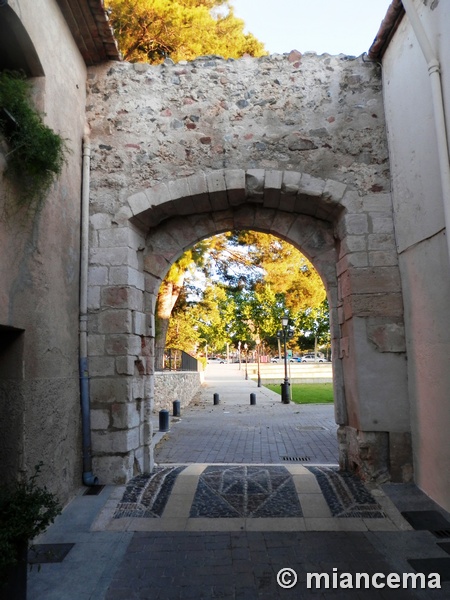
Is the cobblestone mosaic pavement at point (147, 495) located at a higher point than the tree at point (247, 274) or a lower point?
lower

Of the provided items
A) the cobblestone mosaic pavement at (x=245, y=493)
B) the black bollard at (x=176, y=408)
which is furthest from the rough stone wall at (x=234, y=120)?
the black bollard at (x=176, y=408)

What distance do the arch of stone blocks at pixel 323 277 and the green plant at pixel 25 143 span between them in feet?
4.69

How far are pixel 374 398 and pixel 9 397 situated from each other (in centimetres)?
346

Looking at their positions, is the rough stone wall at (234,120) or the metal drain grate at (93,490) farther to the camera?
the rough stone wall at (234,120)

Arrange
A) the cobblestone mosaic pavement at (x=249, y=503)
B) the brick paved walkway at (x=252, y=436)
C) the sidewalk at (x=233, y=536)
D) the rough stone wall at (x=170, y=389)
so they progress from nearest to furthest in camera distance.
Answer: the sidewalk at (x=233, y=536)
the cobblestone mosaic pavement at (x=249, y=503)
the brick paved walkway at (x=252, y=436)
the rough stone wall at (x=170, y=389)

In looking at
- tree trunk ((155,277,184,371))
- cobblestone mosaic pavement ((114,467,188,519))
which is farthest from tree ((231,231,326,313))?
cobblestone mosaic pavement ((114,467,188,519))

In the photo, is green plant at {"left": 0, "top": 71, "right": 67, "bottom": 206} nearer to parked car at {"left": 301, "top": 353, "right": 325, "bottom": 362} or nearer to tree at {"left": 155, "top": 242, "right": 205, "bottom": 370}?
tree at {"left": 155, "top": 242, "right": 205, "bottom": 370}

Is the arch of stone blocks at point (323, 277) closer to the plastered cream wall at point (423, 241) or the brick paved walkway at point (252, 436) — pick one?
the plastered cream wall at point (423, 241)

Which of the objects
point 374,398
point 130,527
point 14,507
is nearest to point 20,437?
point 14,507

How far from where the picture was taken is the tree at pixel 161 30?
8852mm

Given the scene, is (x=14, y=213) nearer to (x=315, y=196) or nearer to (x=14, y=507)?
(x=14, y=507)

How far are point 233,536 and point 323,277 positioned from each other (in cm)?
312

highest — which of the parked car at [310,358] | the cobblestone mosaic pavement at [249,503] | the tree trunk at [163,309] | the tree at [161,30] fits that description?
the tree at [161,30]

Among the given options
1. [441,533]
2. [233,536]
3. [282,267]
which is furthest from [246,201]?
[282,267]
